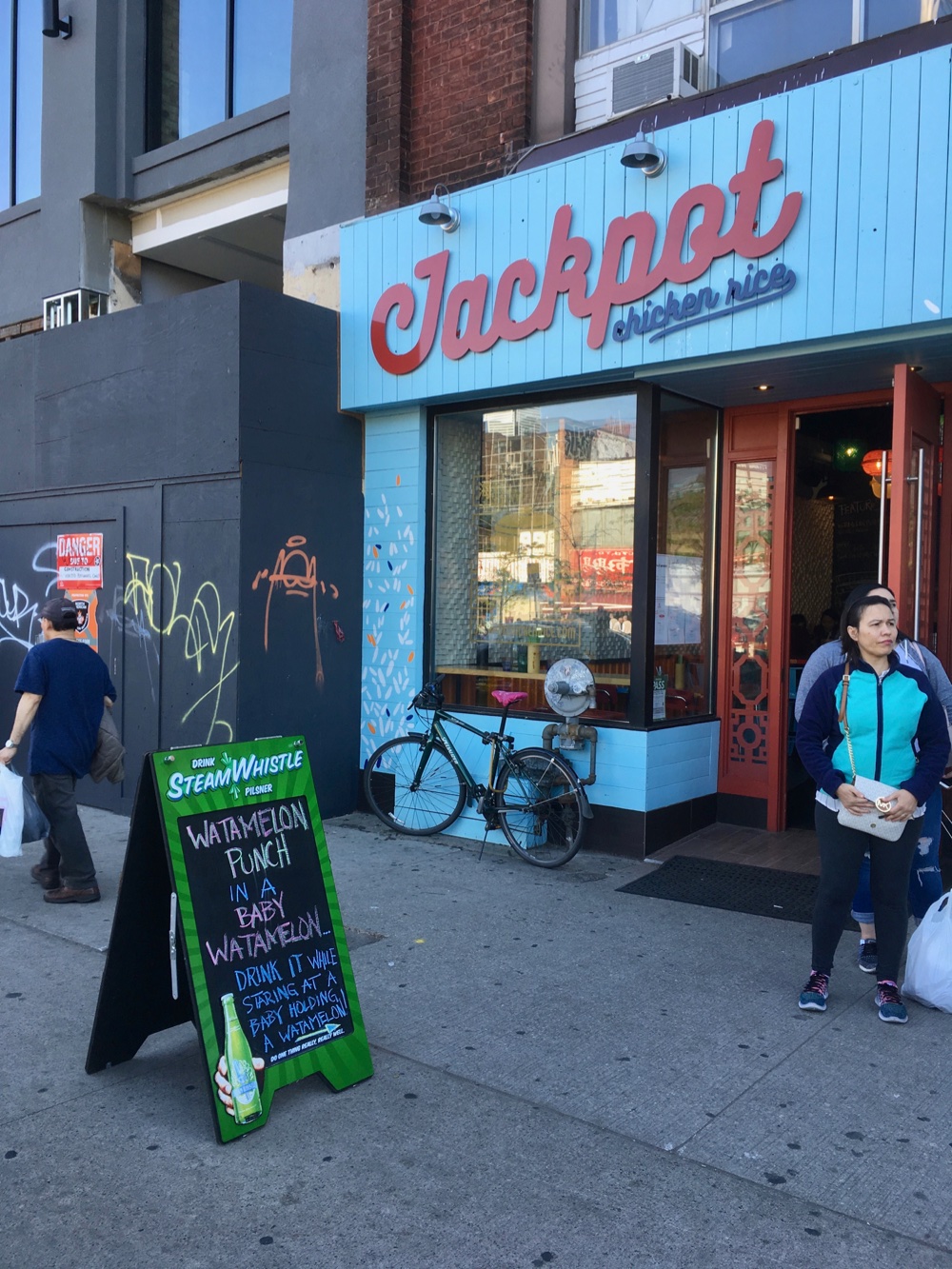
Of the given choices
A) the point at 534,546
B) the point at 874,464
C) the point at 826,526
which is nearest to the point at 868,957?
the point at 534,546

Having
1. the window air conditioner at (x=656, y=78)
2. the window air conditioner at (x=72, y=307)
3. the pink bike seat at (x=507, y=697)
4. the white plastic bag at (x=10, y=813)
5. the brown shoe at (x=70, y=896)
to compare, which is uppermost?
the window air conditioner at (x=656, y=78)

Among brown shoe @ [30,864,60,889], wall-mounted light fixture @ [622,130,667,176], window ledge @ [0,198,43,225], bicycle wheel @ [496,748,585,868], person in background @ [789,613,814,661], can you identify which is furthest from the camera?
window ledge @ [0,198,43,225]

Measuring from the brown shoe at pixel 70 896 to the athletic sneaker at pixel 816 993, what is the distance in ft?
13.3

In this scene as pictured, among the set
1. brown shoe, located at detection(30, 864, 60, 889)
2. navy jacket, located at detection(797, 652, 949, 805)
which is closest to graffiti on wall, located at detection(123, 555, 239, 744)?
brown shoe, located at detection(30, 864, 60, 889)

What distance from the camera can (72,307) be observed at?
11.5 m

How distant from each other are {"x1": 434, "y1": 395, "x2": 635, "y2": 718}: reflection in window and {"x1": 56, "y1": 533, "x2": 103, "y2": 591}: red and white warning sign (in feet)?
9.66

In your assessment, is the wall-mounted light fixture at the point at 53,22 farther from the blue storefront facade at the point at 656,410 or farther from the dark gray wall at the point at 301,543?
the dark gray wall at the point at 301,543

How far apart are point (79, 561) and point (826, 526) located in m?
7.11

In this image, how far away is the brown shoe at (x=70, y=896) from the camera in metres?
6.35

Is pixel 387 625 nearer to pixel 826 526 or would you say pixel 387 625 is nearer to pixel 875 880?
pixel 875 880

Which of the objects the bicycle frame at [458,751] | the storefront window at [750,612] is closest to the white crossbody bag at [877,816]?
the bicycle frame at [458,751]

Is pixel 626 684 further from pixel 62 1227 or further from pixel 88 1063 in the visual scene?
pixel 62 1227

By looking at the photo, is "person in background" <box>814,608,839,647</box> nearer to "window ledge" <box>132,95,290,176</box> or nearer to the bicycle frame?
the bicycle frame

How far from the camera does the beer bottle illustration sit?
361 cm
